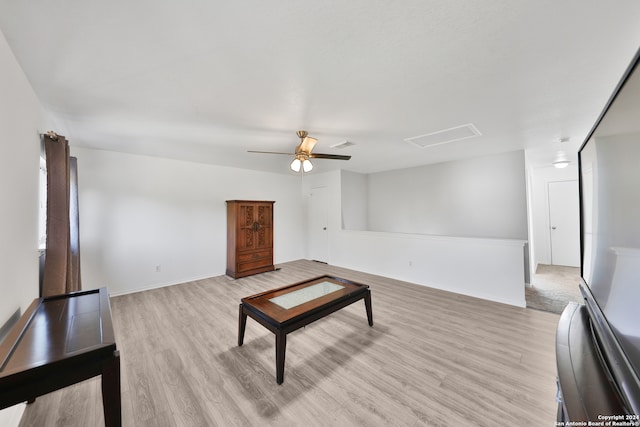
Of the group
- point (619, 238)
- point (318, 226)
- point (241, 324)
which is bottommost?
point (241, 324)

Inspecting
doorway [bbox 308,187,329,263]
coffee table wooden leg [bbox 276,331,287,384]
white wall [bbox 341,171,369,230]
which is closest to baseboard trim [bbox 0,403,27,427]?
coffee table wooden leg [bbox 276,331,287,384]

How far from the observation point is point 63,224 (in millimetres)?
2266

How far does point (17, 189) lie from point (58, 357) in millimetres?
1421

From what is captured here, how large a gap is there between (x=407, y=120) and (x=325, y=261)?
13.9ft

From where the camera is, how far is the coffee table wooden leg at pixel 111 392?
3.57 ft

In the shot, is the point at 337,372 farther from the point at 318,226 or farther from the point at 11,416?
the point at 318,226

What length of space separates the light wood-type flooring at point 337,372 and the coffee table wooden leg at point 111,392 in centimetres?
57

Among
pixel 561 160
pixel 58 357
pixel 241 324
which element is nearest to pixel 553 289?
pixel 561 160

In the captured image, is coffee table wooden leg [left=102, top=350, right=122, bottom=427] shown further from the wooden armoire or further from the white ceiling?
the wooden armoire

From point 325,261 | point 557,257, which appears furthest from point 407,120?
point 557,257

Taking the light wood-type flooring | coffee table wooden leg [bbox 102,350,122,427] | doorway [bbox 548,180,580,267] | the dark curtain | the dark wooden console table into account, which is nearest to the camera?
the dark wooden console table

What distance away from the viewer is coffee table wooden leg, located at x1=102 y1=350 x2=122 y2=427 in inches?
42.8

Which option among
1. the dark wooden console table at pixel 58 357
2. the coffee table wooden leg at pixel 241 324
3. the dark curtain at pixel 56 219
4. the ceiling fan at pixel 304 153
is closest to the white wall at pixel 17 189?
the dark curtain at pixel 56 219

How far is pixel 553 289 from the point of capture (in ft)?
12.9
